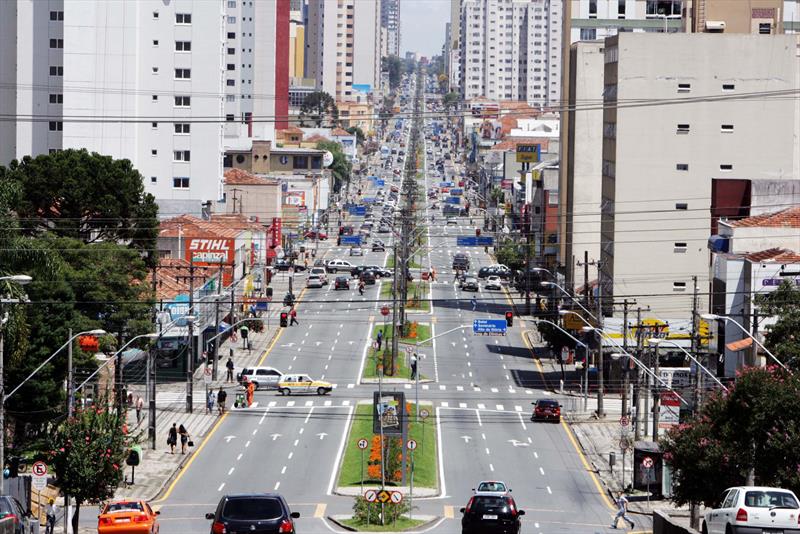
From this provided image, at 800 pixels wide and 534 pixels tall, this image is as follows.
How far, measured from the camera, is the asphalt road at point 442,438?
215 feet

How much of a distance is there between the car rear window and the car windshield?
10.0 m

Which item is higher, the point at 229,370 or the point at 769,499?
the point at 769,499

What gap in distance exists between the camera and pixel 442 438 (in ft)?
277

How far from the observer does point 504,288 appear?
148 metres

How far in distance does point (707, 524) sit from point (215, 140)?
10370 cm

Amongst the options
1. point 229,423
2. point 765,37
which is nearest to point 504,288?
point 765,37

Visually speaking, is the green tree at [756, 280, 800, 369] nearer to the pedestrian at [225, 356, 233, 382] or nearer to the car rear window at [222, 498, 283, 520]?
the car rear window at [222, 498, 283, 520]

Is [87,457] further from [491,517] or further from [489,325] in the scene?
[489,325]

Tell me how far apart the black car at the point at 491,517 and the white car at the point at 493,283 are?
101 m

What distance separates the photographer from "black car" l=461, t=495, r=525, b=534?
44812 millimetres

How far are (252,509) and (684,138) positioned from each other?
79.5m

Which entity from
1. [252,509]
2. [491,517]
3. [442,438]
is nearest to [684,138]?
[442,438]

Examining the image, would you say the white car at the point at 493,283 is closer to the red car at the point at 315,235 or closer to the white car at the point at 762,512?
the red car at the point at 315,235

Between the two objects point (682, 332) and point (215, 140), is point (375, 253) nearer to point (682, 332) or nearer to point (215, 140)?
point (215, 140)
